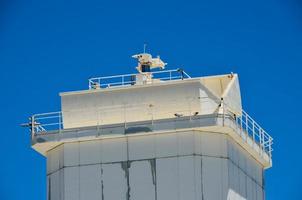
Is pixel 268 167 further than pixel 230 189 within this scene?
Yes

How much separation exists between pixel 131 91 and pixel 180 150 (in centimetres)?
324

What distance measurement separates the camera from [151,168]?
61.1 metres

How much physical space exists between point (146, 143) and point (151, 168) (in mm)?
1031

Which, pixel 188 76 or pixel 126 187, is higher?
pixel 188 76

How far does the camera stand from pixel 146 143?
201 feet

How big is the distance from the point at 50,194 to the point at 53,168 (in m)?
1.09

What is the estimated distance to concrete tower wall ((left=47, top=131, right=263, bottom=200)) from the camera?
60656 millimetres

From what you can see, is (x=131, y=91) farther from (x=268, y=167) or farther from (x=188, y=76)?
(x=268, y=167)

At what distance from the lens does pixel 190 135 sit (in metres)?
60.9

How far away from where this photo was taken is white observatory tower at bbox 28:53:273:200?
6066 centimetres

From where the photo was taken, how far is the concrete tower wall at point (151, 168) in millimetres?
60656

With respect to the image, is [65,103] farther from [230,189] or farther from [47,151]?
[230,189]

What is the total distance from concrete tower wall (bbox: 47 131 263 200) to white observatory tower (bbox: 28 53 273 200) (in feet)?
0.13

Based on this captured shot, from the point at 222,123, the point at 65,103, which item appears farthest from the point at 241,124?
the point at 65,103
